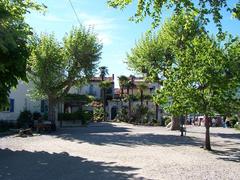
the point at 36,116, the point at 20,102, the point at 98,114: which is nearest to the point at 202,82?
the point at 36,116

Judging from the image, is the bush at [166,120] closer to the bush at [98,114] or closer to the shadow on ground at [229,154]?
the bush at [98,114]

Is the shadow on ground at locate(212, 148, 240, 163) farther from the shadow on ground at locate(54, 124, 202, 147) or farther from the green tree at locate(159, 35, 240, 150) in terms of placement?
the shadow on ground at locate(54, 124, 202, 147)

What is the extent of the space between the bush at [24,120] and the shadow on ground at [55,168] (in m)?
18.2

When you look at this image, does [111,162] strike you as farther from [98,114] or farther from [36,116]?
[98,114]

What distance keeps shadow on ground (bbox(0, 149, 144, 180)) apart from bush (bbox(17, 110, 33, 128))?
18.2m

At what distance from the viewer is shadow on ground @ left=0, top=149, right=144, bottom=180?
1308 cm

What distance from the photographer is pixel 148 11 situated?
1248cm

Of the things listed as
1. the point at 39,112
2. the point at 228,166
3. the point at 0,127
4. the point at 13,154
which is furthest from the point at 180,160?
the point at 39,112

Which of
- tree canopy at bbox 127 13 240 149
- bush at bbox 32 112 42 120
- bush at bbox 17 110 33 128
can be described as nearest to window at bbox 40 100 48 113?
bush at bbox 32 112 42 120

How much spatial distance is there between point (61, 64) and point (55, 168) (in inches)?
912

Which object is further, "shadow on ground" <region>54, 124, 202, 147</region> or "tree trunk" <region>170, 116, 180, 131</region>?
"tree trunk" <region>170, 116, 180, 131</region>

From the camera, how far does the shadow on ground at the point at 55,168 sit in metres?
13.1

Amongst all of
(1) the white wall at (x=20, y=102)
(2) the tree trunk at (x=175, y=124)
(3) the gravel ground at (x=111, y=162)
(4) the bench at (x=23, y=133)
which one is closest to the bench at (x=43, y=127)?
(4) the bench at (x=23, y=133)

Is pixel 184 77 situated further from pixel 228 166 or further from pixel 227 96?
pixel 228 166
